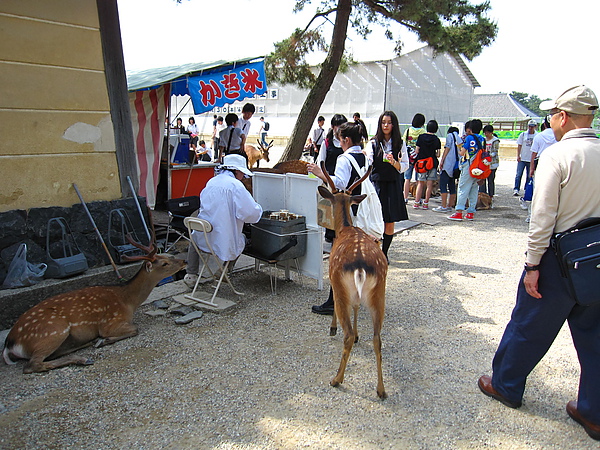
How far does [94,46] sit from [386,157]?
3.25m

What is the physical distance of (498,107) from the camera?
54938 millimetres

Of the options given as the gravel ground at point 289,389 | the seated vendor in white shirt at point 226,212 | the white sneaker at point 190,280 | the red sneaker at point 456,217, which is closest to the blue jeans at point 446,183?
the red sneaker at point 456,217

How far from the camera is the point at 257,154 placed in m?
13.1

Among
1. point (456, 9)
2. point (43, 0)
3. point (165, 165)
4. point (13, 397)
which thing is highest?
point (456, 9)

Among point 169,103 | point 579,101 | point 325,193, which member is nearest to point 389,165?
point 325,193

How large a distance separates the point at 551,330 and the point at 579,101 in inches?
49.7

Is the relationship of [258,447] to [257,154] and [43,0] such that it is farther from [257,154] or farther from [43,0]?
[257,154]

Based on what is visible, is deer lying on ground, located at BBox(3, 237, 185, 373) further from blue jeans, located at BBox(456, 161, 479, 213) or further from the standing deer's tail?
blue jeans, located at BBox(456, 161, 479, 213)

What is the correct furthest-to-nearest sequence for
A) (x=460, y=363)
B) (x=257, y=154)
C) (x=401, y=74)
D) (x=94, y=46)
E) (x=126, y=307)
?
(x=401, y=74) < (x=257, y=154) < (x=94, y=46) < (x=126, y=307) < (x=460, y=363)

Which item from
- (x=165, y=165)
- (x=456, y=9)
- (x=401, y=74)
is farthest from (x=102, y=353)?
(x=401, y=74)

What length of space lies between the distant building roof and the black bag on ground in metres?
53.6

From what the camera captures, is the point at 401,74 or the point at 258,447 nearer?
the point at 258,447

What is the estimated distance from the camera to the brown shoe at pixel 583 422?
2689 millimetres

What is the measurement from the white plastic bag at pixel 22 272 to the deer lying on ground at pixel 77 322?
0.59 meters
